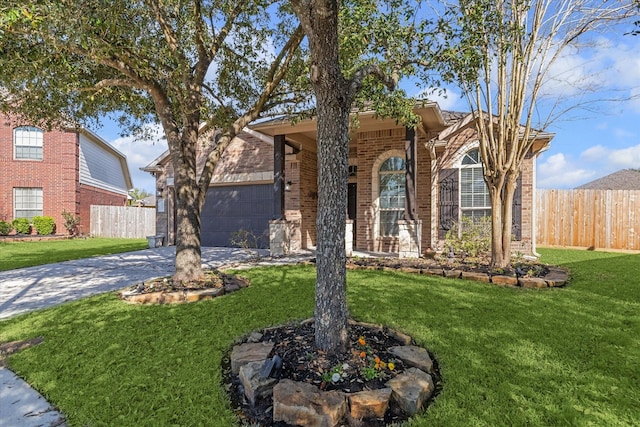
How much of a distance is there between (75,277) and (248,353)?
19.0ft

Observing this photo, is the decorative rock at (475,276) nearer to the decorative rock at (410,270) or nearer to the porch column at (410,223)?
the decorative rock at (410,270)

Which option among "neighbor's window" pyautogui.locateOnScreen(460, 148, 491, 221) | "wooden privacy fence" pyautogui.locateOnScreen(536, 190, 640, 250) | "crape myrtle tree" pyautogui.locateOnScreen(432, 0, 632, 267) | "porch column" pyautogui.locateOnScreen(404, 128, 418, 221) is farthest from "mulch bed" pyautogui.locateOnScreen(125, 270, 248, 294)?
"wooden privacy fence" pyautogui.locateOnScreen(536, 190, 640, 250)

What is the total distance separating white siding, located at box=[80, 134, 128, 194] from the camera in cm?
1918

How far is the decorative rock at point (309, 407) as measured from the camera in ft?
6.44

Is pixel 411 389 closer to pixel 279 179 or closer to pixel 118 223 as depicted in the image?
pixel 279 179

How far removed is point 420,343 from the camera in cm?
305

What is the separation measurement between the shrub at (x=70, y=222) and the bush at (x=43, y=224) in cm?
63

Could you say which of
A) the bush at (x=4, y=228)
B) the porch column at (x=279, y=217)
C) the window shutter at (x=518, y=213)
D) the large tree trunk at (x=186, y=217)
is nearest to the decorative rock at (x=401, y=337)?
the large tree trunk at (x=186, y=217)

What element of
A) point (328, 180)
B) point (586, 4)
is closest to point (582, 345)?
point (328, 180)

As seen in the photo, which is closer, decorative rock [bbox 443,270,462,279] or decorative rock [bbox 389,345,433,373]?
decorative rock [bbox 389,345,433,373]

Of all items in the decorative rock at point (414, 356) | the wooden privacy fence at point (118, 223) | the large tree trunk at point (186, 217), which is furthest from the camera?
the wooden privacy fence at point (118, 223)

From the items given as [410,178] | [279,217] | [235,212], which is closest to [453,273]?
[410,178]

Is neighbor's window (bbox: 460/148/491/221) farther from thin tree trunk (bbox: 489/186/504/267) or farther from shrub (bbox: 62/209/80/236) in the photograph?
shrub (bbox: 62/209/80/236)

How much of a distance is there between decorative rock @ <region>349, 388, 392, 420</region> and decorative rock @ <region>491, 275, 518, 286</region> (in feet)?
14.0
